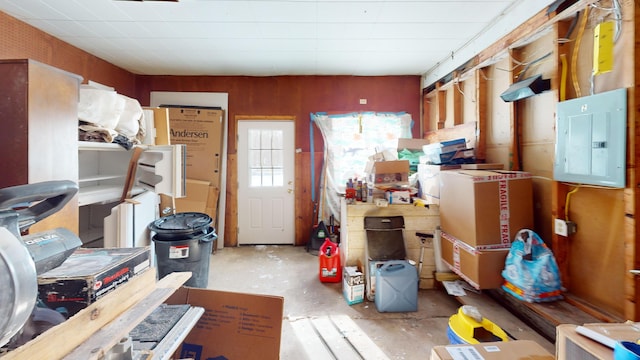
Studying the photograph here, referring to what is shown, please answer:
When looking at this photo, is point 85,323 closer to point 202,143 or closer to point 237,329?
point 237,329

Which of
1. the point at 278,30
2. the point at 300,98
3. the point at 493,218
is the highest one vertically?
the point at 278,30

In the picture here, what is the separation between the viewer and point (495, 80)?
2980 mm

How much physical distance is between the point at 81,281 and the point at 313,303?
2.18 m

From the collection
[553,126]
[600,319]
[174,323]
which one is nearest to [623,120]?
[553,126]

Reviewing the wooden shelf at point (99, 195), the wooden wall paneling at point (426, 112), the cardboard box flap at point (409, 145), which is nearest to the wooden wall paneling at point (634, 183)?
the cardboard box flap at point (409, 145)

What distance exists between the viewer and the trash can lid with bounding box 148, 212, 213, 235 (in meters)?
2.36

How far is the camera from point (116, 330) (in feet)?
2.78

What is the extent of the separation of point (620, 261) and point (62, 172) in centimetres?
308

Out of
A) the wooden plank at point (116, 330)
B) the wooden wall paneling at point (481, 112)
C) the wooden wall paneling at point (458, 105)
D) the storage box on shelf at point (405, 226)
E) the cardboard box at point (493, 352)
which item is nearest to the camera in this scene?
the wooden plank at point (116, 330)

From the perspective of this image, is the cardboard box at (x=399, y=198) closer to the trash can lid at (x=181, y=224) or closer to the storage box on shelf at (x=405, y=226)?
the storage box on shelf at (x=405, y=226)

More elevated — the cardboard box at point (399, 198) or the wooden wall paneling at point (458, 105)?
the wooden wall paneling at point (458, 105)

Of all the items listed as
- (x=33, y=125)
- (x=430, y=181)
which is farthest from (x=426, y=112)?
(x=33, y=125)

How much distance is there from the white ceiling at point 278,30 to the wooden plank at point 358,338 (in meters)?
2.62

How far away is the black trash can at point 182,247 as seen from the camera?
235 centimetres
